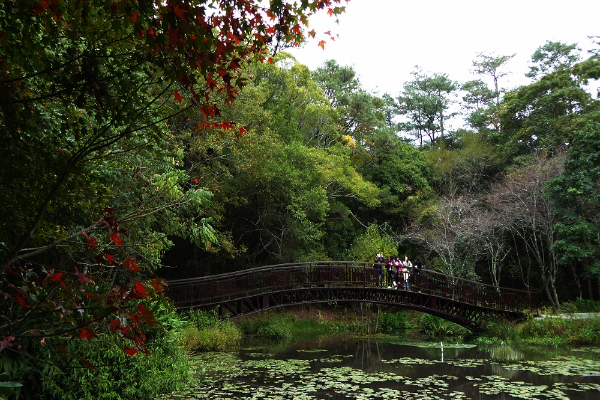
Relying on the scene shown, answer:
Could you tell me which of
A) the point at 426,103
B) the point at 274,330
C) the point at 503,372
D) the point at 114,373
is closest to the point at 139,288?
the point at 114,373

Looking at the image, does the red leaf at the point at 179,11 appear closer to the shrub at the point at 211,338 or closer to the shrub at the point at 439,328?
the shrub at the point at 211,338

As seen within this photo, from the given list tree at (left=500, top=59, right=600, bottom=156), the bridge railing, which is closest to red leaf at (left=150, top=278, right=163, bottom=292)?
the bridge railing

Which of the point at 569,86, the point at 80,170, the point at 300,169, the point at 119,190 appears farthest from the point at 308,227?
the point at 80,170

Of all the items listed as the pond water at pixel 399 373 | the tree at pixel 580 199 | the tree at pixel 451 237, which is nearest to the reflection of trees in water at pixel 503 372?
the pond water at pixel 399 373

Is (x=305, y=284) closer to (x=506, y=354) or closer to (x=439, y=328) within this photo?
(x=506, y=354)

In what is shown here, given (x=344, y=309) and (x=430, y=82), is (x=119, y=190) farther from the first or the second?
(x=430, y=82)

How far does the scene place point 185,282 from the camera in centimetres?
1339

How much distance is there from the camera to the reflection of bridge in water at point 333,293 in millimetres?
13604

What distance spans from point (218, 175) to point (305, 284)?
4233 millimetres

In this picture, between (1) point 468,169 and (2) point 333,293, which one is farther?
(1) point 468,169

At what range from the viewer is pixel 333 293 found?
15.6 metres

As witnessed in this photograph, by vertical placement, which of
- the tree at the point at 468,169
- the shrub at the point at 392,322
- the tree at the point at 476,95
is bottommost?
the shrub at the point at 392,322

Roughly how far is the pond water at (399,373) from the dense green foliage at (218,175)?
4.29 ft

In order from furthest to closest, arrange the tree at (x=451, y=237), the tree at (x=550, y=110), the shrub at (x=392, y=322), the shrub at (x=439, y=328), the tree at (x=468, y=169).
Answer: the tree at (x=468, y=169), the tree at (x=550, y=110), the tree at (x=451, y=237), the shrub at (x=392, y=322), the shrub at (x=439, y=328)
